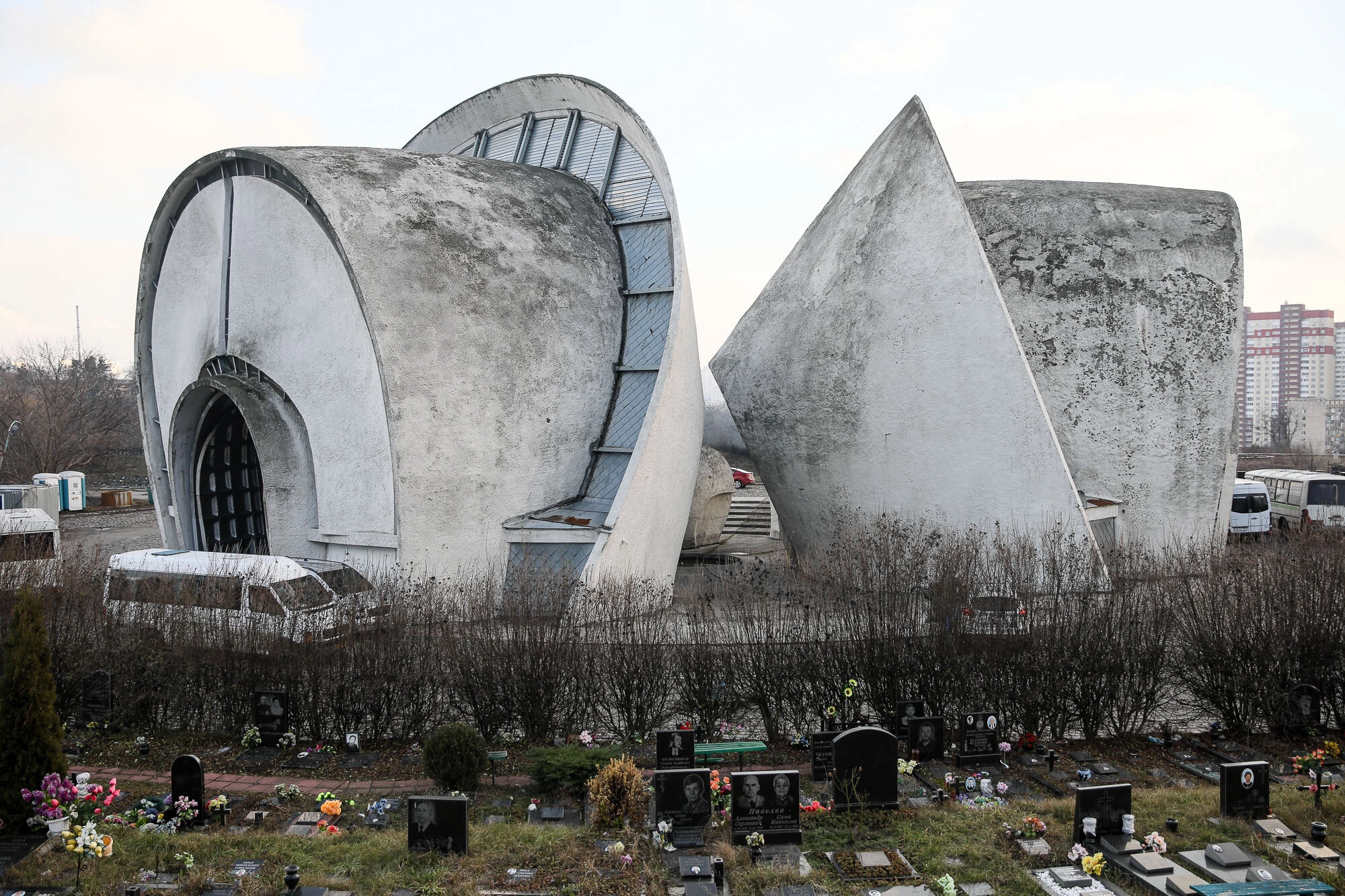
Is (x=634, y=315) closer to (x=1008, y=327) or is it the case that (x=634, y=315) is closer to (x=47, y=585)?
(x=1008, y=327)

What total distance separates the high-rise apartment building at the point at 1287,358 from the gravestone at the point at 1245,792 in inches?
4555

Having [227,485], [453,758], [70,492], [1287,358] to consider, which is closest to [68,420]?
[70,492]

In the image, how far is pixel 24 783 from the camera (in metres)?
7.04

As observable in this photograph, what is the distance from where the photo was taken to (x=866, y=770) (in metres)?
7.90

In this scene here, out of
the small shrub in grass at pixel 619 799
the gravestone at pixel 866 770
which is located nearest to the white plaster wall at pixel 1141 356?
the gravestone at pixel 866 770

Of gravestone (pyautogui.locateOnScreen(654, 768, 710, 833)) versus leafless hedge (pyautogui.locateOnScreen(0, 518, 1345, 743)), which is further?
leafless hedge (pyautogui.locateOnScreen(0, 518, 1345, 743))

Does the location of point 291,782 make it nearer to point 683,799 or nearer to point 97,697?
point 97,697

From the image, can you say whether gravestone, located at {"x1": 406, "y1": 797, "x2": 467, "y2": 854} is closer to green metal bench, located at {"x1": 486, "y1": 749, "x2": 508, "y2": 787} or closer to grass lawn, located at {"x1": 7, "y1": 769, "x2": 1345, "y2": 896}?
grass lawn, located at {"x1": 7, "y1": 769, "x2": 1345, "y2": 896}

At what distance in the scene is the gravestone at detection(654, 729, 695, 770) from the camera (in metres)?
8.55

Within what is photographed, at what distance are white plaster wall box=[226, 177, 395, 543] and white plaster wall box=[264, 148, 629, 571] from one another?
0.40m

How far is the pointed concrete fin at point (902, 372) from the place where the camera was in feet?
46.9

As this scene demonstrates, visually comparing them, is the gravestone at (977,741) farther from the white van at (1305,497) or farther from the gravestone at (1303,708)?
the white van at (1305,497)

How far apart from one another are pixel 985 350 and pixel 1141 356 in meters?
3.92

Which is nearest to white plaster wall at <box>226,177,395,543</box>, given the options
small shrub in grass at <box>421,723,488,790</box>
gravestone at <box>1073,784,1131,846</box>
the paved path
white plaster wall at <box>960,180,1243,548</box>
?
the paved path
